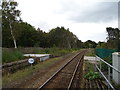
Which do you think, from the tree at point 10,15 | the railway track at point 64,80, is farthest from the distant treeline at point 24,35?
the railway track at point 64,80

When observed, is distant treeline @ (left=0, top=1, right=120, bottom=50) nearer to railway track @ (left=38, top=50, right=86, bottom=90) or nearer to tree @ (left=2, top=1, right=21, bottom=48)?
tree @ (left=2, top=1, right=21, bottom=48)

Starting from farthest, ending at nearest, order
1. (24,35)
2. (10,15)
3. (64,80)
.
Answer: (24,35) → (10,15) → (64,80)

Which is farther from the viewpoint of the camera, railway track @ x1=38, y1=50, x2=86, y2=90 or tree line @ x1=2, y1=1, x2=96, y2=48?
tree line @ x1=2, y1=1, x2=96, y2=48

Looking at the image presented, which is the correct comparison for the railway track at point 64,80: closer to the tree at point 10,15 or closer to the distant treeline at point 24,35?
the distant treeline at point 24,35

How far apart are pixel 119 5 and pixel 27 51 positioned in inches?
975

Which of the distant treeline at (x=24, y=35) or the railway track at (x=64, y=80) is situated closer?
the railway track at (x=64, y=80)

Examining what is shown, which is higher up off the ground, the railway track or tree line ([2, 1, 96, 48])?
tree line ([2, 1, 96, 48])

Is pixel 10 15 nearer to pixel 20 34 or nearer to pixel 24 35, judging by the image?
pixel 20 34

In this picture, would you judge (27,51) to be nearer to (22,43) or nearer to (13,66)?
(13,66)

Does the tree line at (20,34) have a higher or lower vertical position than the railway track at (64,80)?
higher

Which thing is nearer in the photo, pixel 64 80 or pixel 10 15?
pixel 64 80

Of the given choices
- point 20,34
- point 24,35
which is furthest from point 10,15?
point 24,35

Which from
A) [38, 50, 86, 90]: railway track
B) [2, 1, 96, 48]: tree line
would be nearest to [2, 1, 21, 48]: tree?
[2, 1, 96, 48]: tree line

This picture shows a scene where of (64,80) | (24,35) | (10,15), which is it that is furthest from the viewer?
(24,35)
